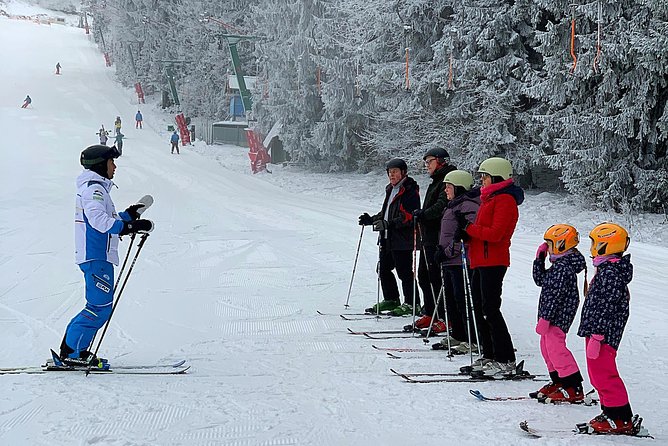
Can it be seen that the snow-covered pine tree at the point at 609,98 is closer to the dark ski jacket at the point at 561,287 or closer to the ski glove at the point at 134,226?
the dark ski jacket at the point at 561,287

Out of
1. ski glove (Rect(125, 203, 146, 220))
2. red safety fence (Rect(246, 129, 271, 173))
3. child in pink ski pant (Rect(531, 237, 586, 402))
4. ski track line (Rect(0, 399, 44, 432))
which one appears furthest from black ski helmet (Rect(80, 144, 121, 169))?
red safety fence (Rect(246, 129, 271, 173))

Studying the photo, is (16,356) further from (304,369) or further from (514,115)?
(514,115)

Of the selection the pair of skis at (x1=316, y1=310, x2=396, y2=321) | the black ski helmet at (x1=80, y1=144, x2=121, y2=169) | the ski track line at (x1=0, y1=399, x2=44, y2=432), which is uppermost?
the black ski helmet at (x1=80, y1=144, x2=121, y2=169)

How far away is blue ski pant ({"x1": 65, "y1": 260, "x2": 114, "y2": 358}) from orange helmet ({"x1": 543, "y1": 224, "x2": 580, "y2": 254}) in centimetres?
372

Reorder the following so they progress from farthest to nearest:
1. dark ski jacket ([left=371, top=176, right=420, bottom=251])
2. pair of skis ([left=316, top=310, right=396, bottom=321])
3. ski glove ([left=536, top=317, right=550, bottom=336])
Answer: pair of skis ([left=316, top=310, right=396, bottom=321]), dark ski jacket ([left=371, top=176, right=420, bottom=251]), ski glove ([left=536, top=317, right=550, bottom=336])

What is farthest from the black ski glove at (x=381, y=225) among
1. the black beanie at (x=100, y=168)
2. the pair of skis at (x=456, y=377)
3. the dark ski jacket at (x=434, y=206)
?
the black beanie at (x=100, y=168)

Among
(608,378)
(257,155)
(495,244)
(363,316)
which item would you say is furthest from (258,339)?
(257,155)

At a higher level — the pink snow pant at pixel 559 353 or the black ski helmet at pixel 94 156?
the black ski helmet at pixel 94 156

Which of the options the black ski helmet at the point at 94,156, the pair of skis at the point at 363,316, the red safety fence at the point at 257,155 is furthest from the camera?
the red safety fence at the point at 257,155

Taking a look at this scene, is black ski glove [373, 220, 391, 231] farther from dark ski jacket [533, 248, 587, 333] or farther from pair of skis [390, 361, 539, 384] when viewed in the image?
dark ski jacket [533, 248, 587, 333]

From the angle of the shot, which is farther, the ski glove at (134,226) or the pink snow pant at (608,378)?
the ski glove at (134,226)

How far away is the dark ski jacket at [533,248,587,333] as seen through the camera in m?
5.46

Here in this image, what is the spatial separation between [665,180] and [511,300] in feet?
24.5

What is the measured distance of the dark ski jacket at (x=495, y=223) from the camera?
6.32 metres
